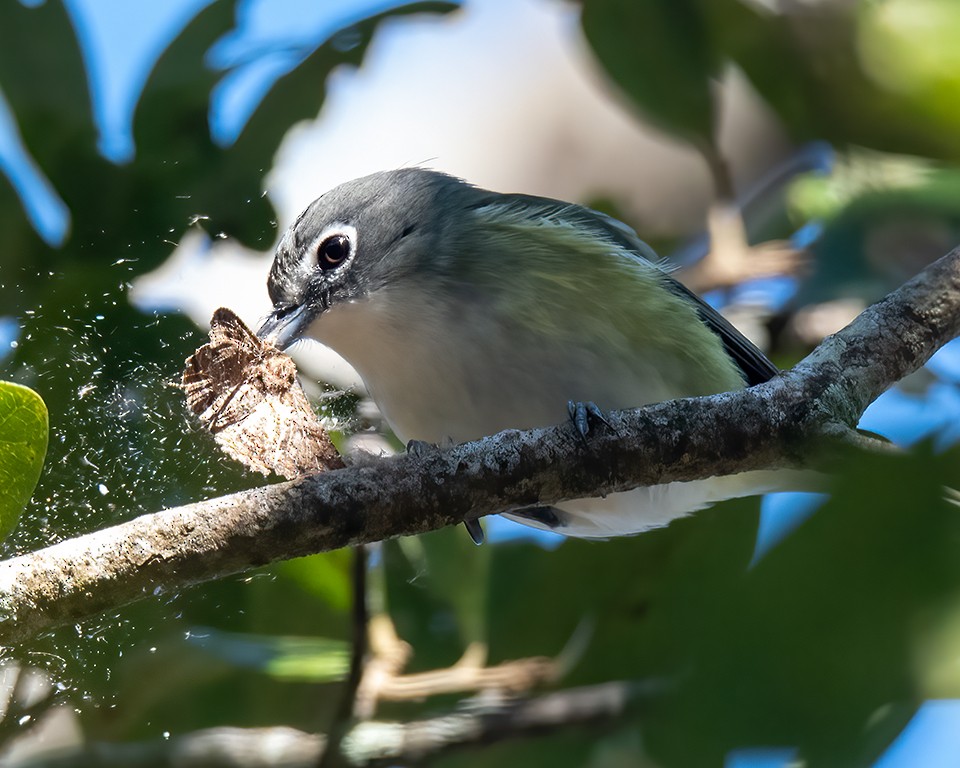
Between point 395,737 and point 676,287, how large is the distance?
4.56 feet

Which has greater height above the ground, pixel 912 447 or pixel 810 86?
pixel 912 447

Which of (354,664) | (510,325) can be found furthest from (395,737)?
(510,325)

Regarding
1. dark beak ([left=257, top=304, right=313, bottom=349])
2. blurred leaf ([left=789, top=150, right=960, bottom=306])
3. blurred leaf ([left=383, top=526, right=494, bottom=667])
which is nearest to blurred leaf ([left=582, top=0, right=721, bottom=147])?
blurred leaf ([left=789, top=150, right=960, bottom=306])

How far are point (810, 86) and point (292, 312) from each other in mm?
2157

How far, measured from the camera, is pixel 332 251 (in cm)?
311

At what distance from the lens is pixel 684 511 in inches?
124

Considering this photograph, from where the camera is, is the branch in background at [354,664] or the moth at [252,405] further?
the branch in background at [354,664]

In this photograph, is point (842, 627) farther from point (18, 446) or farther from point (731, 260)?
point (731, 260)

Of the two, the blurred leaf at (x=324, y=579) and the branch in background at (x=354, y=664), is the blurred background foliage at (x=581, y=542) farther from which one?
the branch in background at (x=354, y=664)

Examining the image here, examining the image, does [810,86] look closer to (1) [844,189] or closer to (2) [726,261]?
(1) [844,189]

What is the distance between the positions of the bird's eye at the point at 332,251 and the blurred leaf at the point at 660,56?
1155 mm

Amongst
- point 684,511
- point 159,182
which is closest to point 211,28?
point 159,182

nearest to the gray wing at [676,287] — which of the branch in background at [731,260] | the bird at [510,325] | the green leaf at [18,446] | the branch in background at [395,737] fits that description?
the bird at [510,325]

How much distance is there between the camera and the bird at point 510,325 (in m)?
2.77
